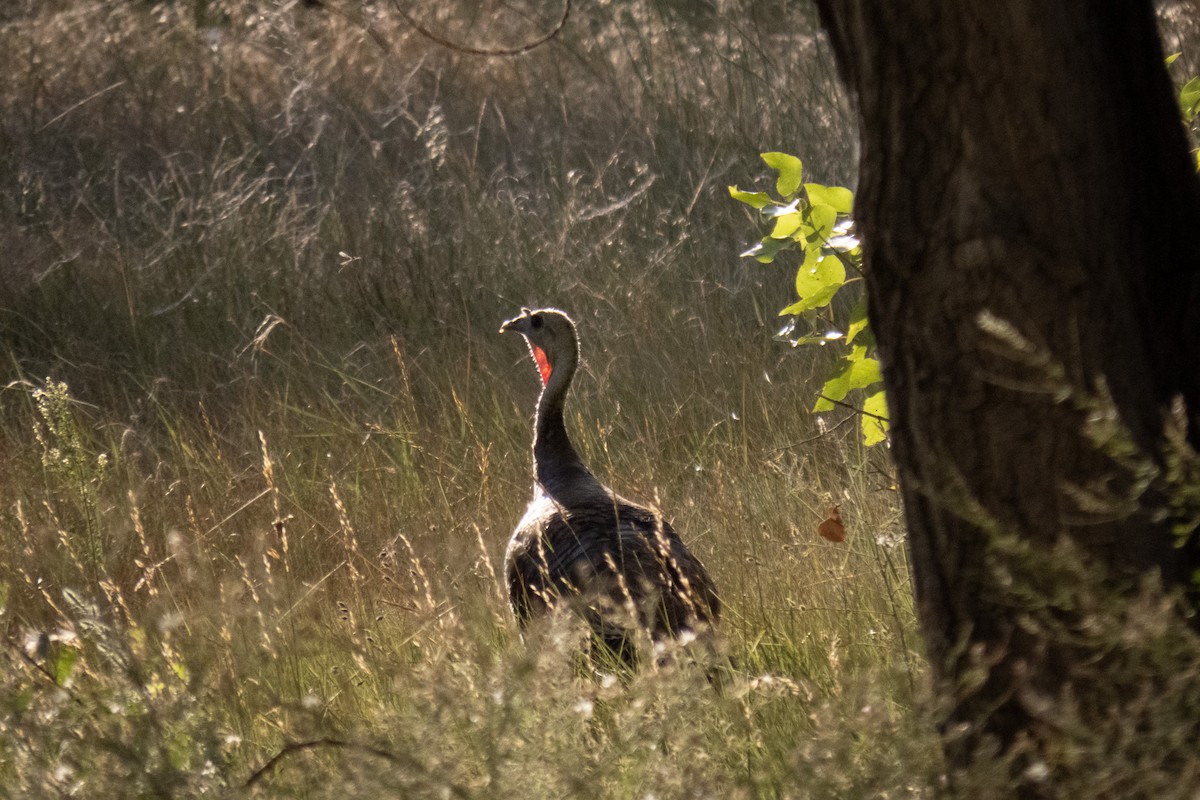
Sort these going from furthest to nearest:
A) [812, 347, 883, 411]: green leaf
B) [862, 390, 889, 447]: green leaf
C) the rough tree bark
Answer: [862, 390, 889, 447]: green leaf < [812, 347, 883, 411]: green leaf < the rough tree bark

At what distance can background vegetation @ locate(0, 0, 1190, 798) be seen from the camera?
2229 mm

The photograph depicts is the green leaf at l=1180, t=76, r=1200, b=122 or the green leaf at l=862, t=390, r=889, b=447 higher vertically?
the green leaf at l=1180, t=76, r=1200, b=122

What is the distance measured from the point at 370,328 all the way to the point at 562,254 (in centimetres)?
101

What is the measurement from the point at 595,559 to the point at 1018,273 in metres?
1.76

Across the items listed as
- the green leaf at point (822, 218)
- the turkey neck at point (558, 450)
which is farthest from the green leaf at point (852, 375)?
the turkey neck at point (558, 450)

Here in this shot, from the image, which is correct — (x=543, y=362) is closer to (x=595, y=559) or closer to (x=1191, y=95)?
(x=595, y=559)

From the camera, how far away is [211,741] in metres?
2.11

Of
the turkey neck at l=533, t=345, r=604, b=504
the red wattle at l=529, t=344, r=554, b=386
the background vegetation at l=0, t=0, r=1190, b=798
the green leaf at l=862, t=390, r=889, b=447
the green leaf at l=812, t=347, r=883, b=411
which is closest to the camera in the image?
the background vegetation at l=0, t=0, r=1190, b=798

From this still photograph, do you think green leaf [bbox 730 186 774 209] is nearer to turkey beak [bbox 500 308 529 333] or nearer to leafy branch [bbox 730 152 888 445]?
leafy branch [bbox 730 152 888 445]

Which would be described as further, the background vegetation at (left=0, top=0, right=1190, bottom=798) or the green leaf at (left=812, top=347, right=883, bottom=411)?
the green leaf at (left=812, top=347, right=883, bottom=411)

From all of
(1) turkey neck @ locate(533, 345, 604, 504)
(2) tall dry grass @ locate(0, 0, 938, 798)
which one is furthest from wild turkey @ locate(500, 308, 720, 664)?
(2) tall dry grass @ locate(0, 0, 938, 798)

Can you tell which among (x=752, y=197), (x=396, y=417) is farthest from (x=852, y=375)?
(x=396, y=417)

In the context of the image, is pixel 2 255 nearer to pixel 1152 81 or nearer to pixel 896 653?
pixel 896 653

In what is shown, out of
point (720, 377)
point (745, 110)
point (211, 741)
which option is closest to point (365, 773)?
point (211, 741)
